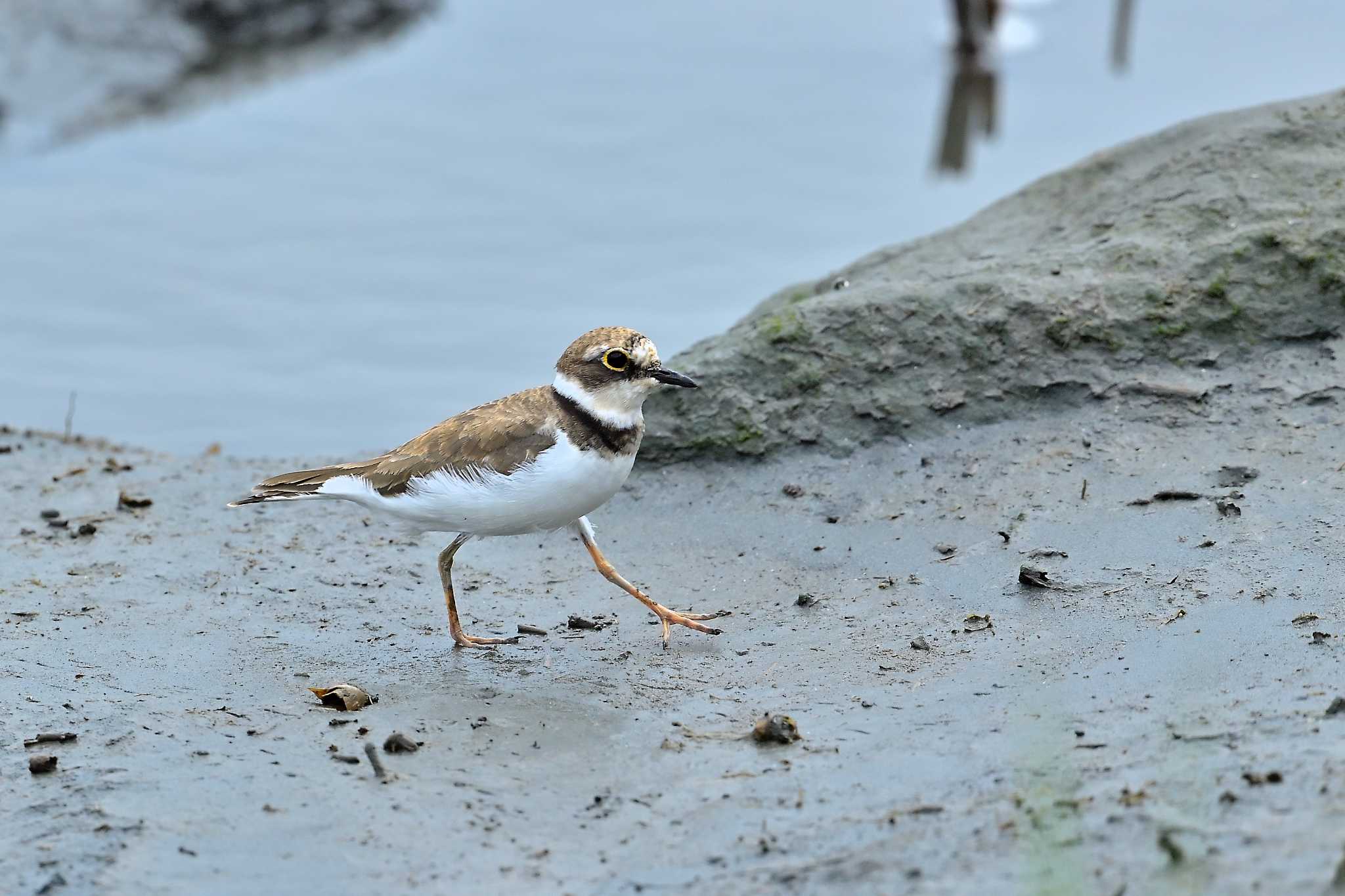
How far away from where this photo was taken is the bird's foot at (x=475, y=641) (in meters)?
6.57

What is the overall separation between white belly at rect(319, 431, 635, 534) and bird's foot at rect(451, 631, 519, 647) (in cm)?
45

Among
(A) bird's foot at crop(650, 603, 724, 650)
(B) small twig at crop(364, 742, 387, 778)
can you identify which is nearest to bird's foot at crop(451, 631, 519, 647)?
(A) bird's foot at crop(650, 603, 724, 650)

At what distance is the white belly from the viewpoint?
20.9ft

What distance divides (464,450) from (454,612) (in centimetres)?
72

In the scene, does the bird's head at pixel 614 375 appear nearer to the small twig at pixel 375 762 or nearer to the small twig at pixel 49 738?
the small twig at pixel 375 762

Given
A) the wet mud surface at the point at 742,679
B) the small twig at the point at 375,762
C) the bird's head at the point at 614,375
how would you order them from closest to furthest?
the wet mud surface at the point at 742,679 < the small twig at the point at 375,762 < the bird's head at the point at 614,375

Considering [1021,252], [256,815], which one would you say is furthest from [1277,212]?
[256,815]

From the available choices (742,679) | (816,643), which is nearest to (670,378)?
(816,643)

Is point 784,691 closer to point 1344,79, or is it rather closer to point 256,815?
point 256,815

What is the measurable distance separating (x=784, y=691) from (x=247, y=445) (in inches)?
245

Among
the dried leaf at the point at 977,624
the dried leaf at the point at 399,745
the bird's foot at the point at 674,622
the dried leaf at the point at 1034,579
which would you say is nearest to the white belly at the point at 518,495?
the bird's foot at the point at 674,622

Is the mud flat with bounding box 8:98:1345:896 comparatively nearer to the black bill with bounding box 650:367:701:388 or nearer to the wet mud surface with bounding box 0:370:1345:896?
the wet mud surface with bounding box 0:370:1345:896

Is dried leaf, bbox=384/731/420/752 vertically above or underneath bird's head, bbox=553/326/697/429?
underneath

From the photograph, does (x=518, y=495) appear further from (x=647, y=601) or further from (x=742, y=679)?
(x=742, y=679)
